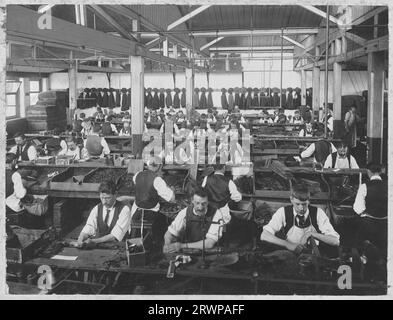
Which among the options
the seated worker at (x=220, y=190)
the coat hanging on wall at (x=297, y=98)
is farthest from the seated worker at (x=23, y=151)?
the coat hanging on wall at (x=297, y=98)

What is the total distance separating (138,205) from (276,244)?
1.78m

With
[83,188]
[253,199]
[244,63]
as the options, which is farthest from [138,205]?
[244,63]

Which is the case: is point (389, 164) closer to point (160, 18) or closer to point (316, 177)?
point (316, 177)

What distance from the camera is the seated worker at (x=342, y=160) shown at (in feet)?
21.6

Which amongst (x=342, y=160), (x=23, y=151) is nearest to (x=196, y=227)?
(x=342, y=160)

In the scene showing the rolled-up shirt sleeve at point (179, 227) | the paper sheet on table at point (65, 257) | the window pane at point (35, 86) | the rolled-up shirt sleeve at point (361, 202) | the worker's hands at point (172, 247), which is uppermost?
the window pane at point (35, 86)

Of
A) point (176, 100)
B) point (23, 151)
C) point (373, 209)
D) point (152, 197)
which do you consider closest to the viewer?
point (373, 209)

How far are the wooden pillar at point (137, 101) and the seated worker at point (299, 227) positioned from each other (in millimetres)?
3792

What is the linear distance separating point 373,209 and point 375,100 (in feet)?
12.1

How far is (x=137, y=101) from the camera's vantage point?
803 centimetres

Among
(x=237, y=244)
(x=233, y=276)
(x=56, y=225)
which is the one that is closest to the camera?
(x=233, y=276)

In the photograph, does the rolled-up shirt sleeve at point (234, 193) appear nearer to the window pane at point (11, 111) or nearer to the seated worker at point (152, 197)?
the seated worker at point (152, 197)

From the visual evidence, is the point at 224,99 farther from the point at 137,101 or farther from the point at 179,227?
the point at 179,227

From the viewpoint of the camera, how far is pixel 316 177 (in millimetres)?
6496
